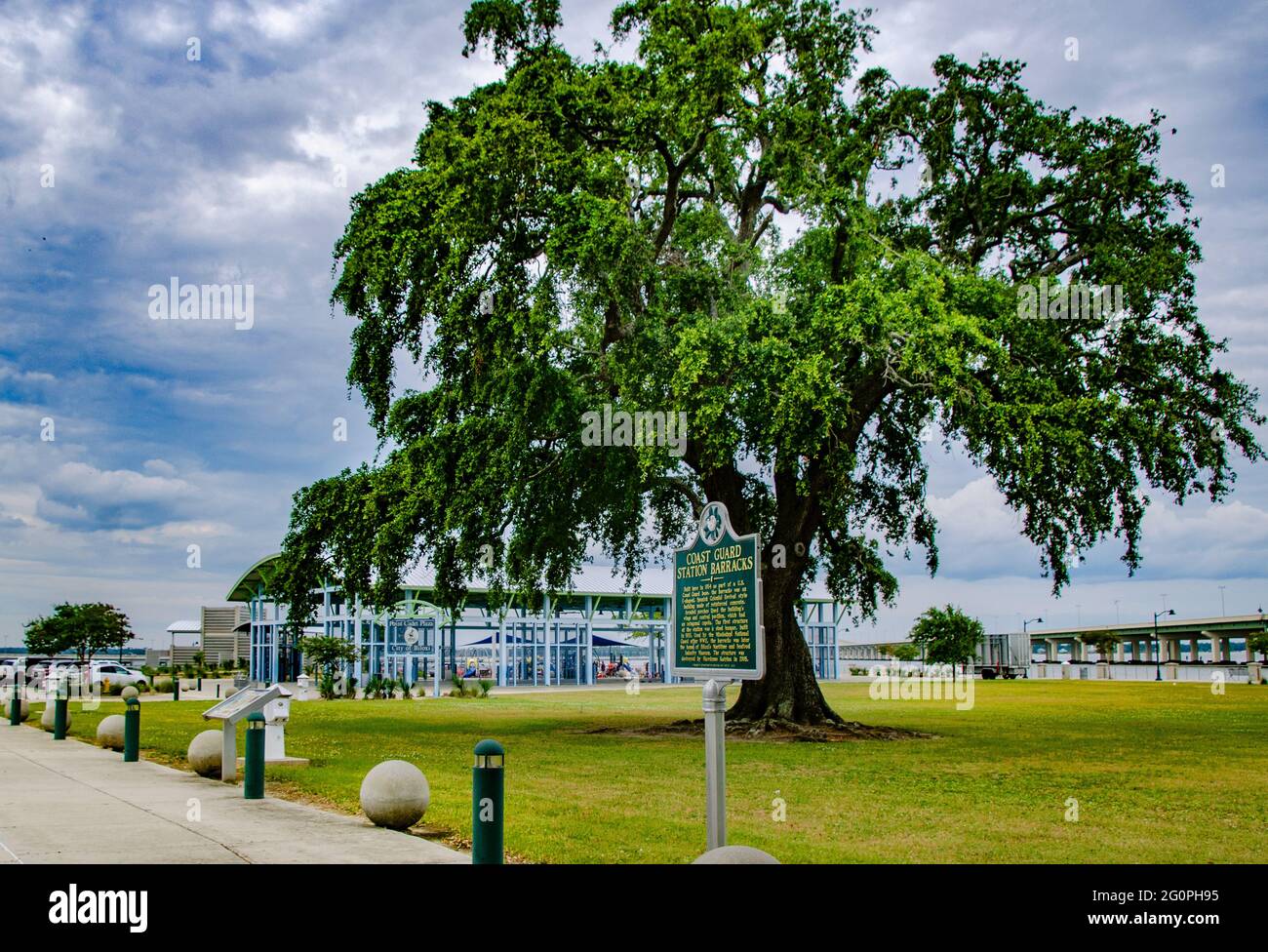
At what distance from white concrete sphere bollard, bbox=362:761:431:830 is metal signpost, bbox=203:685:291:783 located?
4017mm

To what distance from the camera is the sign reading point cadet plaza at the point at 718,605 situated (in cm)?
844

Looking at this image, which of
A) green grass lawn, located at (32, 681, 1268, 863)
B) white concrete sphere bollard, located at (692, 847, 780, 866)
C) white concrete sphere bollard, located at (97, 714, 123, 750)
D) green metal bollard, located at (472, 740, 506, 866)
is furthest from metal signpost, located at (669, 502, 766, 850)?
white concrete sphere bollard, located at (97, 714, 123, 750)

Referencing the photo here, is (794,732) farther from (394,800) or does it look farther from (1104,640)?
(1104,640)

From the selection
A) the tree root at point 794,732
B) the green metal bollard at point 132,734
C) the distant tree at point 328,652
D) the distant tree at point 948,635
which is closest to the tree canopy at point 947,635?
the distant tree at point 948,635

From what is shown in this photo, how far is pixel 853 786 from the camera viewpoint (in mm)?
15125

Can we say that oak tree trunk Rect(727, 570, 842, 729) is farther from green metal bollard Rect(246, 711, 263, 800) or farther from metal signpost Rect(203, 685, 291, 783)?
green metal bollard Rect(246, 711, 263, 800)

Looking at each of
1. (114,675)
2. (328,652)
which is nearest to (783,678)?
(328,652)

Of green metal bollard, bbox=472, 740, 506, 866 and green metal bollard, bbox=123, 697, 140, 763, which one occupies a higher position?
green metal bollard, bbox=472, 740, 506, 866

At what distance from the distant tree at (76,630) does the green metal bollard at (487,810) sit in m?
77.1

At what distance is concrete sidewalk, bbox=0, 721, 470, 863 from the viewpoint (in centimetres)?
909

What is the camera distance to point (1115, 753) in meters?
20.8

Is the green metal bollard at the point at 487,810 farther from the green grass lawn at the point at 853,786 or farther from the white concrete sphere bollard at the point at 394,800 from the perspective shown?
the white concrete sphere bollard at the point at 394,800
